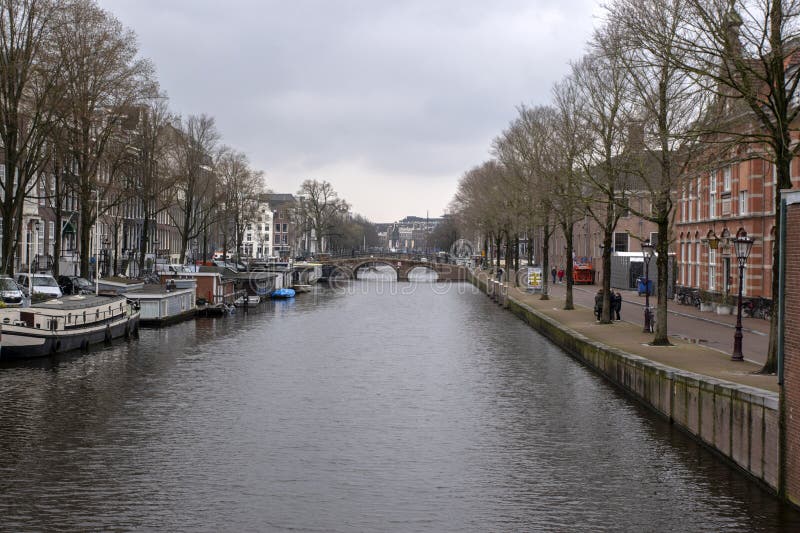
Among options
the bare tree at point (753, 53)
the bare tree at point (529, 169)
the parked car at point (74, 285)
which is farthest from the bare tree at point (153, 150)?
the bare tree at point (753, 53)

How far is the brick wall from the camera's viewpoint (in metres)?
15.9

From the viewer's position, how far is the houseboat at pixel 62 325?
34.2 meters

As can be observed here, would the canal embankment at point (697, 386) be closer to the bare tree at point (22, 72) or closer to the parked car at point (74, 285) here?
the bare tree at point (22, 72)

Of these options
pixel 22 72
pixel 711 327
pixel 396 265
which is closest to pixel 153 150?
pixel 22 72

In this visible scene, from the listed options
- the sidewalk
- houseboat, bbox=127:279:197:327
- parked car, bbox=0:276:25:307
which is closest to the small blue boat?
houseboat, bbox=127:279:197:327

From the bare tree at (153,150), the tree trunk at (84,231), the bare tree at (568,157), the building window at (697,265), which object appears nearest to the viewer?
the bare tree at (568,157)

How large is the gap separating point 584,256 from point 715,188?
54.4 metres

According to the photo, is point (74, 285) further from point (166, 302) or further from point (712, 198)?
point (712, 198)

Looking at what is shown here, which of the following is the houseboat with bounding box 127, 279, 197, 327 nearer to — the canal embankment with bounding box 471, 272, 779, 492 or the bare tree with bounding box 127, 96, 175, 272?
the bare tree with bounding box 127, 96, 175, 272

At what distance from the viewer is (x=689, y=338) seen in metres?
35.2

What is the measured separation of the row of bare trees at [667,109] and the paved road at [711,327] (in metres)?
2.92

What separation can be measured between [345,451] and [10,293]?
1008 inches

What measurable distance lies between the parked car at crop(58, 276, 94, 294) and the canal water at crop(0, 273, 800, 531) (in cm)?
1788

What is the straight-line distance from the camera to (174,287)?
5947 centimetres
